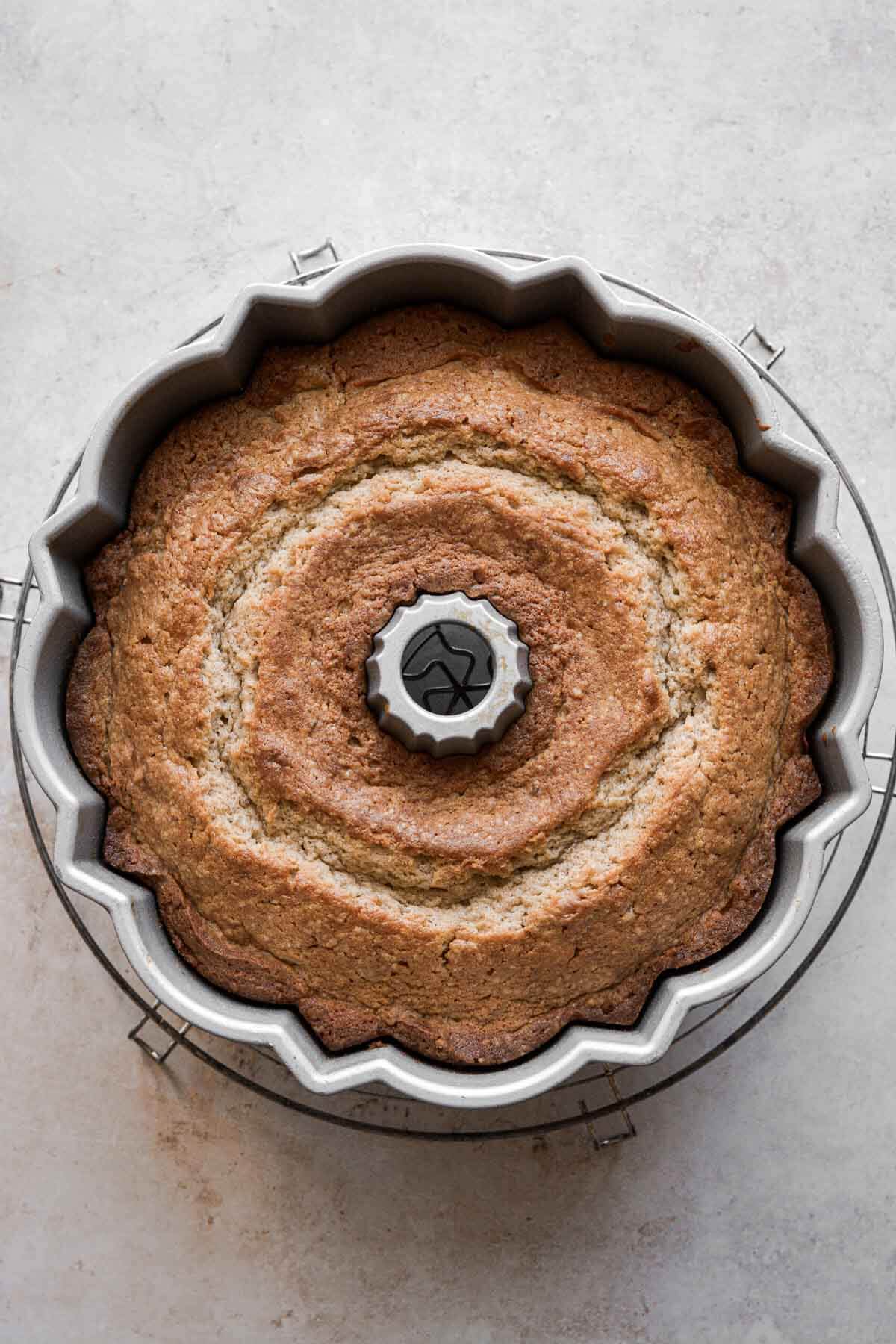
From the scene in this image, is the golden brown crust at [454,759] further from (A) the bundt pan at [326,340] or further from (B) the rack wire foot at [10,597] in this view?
(B) the rack wire foot at [10,597]

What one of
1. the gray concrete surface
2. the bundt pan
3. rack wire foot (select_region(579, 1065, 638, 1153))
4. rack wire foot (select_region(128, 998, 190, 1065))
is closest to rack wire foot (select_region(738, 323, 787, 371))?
the gray concrete surface

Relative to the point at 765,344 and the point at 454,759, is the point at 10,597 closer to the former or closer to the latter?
the point at 454,759

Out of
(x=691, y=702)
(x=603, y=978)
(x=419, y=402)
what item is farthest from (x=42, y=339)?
(x=603, y=978)

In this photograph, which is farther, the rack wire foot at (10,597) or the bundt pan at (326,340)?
the rack wire foot at (10,597)

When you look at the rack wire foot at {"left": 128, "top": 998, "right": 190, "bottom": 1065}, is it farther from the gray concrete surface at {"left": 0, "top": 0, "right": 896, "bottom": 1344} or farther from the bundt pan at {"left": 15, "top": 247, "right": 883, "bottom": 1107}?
the bundt pan at {"left": 15, "top": 247, "right": 883, "bottom": 1107}

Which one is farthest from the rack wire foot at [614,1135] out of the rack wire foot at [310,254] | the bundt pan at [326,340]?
the rack wire foot at [310,254]

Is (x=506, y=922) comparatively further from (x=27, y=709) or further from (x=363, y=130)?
(x=363, y=130)
